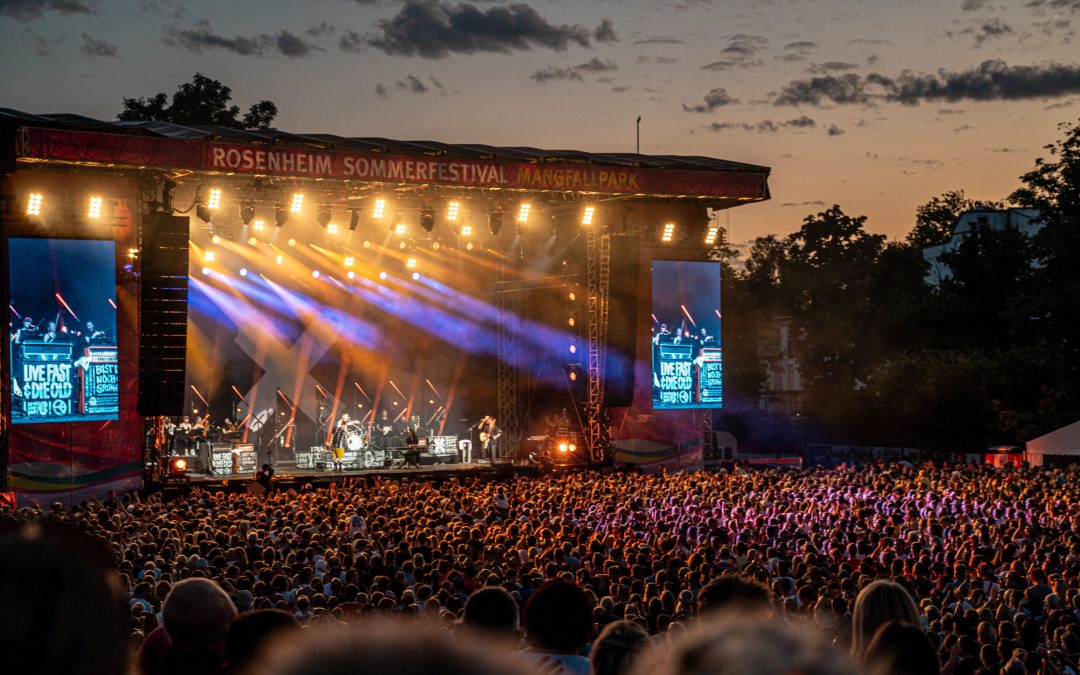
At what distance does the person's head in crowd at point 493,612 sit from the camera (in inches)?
190

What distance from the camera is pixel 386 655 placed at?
1183 millimetres

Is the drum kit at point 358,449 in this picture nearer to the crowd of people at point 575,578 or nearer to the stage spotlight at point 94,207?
the crowd of people at point 575,578

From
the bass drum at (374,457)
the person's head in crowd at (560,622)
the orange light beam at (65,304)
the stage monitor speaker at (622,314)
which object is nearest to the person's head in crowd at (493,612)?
the person's head in crowd at (560,622)

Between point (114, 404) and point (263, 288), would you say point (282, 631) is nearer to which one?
point (114, 404)

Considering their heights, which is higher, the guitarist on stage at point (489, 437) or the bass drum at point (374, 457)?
the guitarist on stage at point (489, 437)

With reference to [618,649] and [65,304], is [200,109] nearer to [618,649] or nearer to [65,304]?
[65,304]

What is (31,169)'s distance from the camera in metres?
25.7

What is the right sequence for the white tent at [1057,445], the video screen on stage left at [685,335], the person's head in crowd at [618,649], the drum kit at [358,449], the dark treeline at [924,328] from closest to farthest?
the person's head in crowd at [618,649] < the drum kit at [358,449] < the video screen on stage left at [685,335] < the white tent at [1057,445] < the dark treeline at [924,328]

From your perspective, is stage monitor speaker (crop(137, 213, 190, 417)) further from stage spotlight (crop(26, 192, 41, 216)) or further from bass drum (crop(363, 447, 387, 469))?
bass drum (crop(363, 447, 387, 469))

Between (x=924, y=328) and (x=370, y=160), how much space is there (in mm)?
32199

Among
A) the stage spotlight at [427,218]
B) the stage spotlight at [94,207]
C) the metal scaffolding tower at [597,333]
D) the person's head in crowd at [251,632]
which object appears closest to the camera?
the person's head in crowd at [251,632]

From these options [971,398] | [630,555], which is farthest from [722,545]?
[971,398]

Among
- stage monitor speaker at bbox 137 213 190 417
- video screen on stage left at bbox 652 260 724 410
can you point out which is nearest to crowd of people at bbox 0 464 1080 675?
stage monitor speaker at bbox 137 213 190 417

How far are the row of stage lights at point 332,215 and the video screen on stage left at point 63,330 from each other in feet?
2.95
